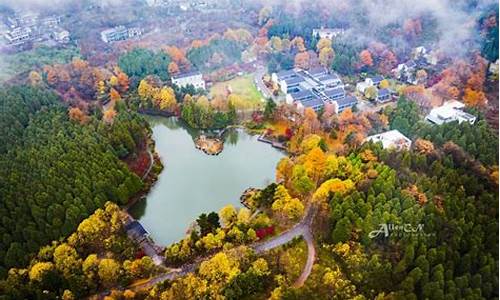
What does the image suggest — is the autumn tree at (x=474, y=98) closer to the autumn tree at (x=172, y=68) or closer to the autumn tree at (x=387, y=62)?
the autumn tree at (x=387, y=62)

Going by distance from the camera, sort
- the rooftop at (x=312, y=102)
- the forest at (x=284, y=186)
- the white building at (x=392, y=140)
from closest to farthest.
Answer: the forest at (x=284, y=186) → the white building at (x=392, y=140) → the rooftop at (x=312, y=102)

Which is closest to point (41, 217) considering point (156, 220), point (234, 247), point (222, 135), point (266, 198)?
point (156, 220)

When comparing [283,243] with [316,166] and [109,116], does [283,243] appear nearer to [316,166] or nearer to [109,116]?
[316,166]

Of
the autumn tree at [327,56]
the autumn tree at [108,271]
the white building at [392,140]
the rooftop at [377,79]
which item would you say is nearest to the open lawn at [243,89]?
the autumn tree at [327,56]

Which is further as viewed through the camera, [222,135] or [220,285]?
[222,135]

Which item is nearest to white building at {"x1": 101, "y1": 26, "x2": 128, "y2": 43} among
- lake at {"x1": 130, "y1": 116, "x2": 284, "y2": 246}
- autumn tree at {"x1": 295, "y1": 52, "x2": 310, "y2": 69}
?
lake at {"x1": 130, "y1": 116, "x2": 284, "y2": 246}

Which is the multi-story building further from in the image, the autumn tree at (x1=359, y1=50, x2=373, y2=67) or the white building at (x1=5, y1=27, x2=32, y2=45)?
the white building at (x1=5, y1=27, x2=32, y2=45)

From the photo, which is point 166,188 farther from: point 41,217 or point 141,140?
point 41,217

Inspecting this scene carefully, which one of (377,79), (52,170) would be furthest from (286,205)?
(377,79)
